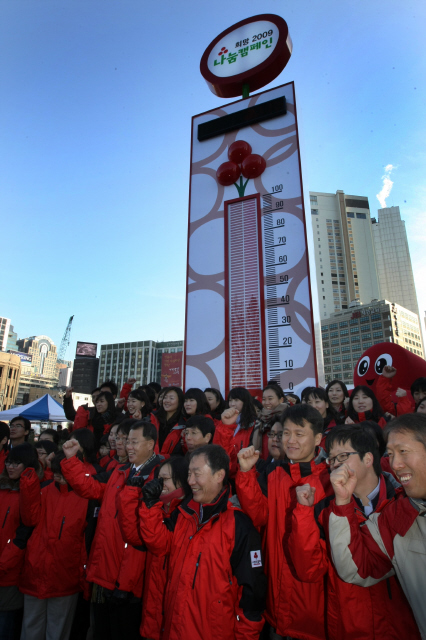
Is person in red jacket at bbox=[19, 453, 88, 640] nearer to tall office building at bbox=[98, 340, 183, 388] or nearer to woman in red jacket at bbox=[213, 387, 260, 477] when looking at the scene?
woman in red jacket at bbox=[213, 387, 260, 477]

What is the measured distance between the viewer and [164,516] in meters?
2.13

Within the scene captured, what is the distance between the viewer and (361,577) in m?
1.51

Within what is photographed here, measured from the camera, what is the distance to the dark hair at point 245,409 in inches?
128

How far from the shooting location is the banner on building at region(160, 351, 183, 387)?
31031 millimetres

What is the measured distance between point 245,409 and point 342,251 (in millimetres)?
73057

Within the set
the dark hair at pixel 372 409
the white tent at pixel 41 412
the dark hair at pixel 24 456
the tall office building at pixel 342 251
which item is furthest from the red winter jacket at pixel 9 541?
the tall office building at pixel 342 251

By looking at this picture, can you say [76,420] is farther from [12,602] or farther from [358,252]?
[358,252]

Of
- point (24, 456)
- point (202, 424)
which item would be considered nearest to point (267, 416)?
point (202, 424)

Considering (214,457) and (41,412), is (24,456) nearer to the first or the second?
(214,457)

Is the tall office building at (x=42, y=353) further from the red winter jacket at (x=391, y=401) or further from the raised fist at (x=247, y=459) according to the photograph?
the raised fist at (x=247, y=459)

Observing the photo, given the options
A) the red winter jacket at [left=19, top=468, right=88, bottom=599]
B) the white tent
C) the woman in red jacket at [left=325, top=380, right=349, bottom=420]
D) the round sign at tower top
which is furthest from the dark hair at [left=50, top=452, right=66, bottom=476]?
the white tent

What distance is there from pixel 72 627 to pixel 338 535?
259 centimetres

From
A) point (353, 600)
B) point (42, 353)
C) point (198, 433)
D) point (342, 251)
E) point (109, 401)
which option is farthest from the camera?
point (42, 353)

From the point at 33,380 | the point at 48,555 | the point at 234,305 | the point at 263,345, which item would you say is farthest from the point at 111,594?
the point at 33,380
